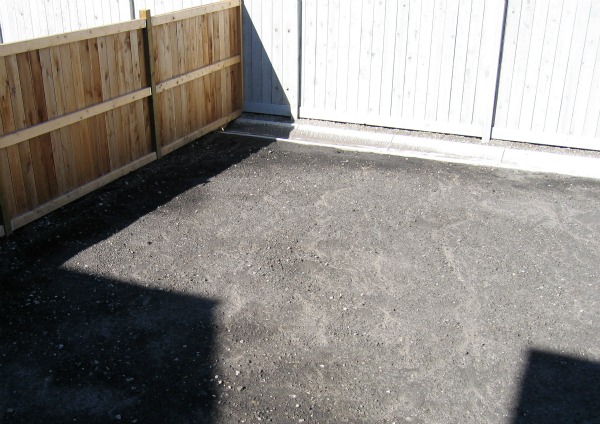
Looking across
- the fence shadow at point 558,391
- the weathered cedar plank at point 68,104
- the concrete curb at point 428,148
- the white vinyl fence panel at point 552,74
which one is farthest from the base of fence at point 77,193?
the fence shadow at point 558,391

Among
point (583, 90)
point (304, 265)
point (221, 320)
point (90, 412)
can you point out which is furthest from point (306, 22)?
point (90, 412)

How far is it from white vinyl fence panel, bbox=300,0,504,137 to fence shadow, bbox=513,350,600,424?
5004 mm

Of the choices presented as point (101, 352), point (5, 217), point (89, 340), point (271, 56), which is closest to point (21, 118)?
point (5, 217)

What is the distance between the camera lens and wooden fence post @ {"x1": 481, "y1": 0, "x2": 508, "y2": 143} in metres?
9.02

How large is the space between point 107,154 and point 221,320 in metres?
3.46

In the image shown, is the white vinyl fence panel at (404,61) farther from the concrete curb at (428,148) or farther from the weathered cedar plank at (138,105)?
the weathered cedar plank at (138,105)

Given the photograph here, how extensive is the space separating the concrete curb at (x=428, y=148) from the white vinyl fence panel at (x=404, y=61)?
319 mm

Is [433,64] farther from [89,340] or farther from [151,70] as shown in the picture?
[89,340]

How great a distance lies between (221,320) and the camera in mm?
5680

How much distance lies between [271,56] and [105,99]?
3.16 meters

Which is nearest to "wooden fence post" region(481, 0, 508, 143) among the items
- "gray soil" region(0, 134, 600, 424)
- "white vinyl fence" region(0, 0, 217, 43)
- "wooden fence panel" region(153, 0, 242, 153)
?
"gray soil" region(0, 134, 600, 424)

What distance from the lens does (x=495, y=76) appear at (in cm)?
930

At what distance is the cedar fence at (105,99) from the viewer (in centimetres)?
700

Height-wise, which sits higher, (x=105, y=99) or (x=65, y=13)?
(x=65, y=13)
